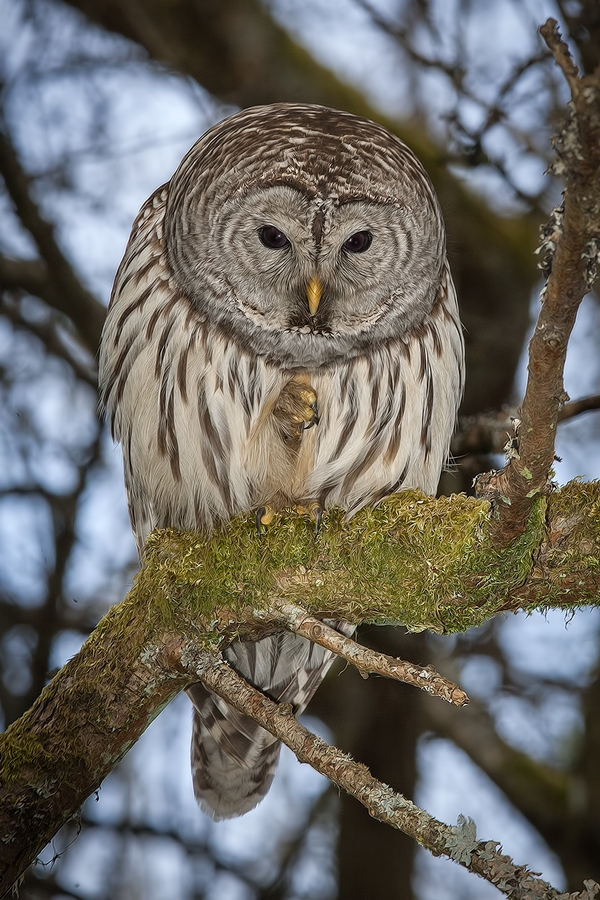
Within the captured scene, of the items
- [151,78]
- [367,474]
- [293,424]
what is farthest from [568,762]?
[151,78]

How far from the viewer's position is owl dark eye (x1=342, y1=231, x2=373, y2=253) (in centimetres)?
315

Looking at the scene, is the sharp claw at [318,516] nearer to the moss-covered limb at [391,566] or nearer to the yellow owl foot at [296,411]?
the moss-covered limb at [391,566]

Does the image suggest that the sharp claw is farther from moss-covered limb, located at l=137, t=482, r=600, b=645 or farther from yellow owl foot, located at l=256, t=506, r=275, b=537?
yellow owl foot, located at l=256, t=506, r=275, b=537

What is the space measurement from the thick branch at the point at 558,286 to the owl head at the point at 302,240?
1.23 metres

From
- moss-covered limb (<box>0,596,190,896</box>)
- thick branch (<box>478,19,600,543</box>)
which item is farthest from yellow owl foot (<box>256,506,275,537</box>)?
thick branch (<box>478,19,600,543</box>)

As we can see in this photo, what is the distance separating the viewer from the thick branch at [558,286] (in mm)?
1349

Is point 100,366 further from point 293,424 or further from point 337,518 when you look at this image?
point 337,518

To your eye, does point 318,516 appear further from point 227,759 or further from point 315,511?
point 227,759

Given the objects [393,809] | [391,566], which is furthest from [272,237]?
[393,809]

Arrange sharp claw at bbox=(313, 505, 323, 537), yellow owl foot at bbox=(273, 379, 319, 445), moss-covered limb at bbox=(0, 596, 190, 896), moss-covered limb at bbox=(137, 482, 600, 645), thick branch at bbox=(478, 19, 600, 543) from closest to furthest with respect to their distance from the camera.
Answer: thick branch at bbox=(478, 19, 600, 543), moss-covered limb at bbox=(137, 482, 600, 645), moss-covered limb at bbox=(0, 596, 190, 896), sharp claw at bbox=(313, 505, 323, 537), yellow owl foot at bbox=(273, 379, 319, 445)

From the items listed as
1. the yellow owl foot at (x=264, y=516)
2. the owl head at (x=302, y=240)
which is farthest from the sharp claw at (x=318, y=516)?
the owl head at (x=302, y=240)

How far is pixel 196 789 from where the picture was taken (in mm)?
3715

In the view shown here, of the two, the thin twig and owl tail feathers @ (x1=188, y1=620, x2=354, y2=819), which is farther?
owl tail feathers @ (x1=188, y1=620, x2=354, y2=819)

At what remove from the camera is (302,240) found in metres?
3.05
